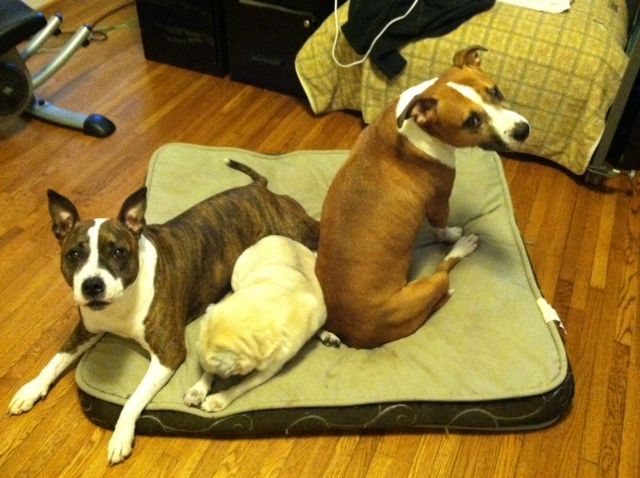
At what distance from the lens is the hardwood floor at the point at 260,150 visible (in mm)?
1930

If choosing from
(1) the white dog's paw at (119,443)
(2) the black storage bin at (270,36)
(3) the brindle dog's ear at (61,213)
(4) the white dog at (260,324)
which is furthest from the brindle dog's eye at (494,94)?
(2) the black storage bin at (270,36)

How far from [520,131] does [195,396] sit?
1313 millimetres

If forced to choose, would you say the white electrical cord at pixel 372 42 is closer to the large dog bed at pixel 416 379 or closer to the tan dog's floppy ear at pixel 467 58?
the tan dog's floppy ear at pixel 467 58

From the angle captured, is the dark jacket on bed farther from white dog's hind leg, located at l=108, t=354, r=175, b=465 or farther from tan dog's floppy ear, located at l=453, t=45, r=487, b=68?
white dog's hind leg, located at l=108, t=354, r=175, b=465

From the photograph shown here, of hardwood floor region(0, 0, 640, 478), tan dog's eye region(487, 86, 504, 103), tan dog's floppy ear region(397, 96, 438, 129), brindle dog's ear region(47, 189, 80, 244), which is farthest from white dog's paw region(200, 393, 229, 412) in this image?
tan dog's eye region(487, 86, 504, 103)

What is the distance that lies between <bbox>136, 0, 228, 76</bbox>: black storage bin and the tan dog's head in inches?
82.1

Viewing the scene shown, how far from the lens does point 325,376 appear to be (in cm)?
199

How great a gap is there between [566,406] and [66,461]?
1.65 m

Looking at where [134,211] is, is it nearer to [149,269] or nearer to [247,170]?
[149,269]

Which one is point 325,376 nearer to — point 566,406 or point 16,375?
point 566,406

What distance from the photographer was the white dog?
5.75 feet

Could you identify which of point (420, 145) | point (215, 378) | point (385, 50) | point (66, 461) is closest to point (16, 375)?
point (66, 461)

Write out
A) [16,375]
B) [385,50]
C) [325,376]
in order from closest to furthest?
[325,376], [16,375], [385,50]

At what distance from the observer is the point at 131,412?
1.86 meters
